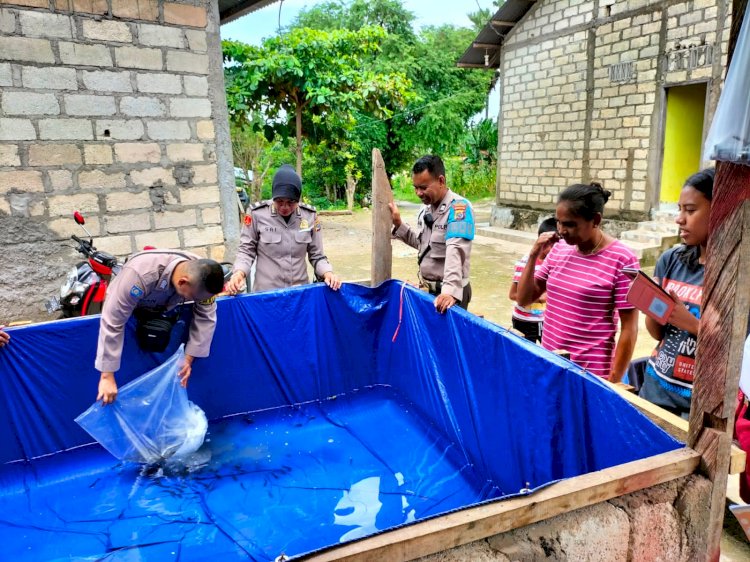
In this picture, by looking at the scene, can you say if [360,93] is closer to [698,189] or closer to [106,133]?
[106,133]

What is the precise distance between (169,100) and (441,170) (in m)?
2.65

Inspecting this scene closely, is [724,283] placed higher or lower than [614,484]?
higher

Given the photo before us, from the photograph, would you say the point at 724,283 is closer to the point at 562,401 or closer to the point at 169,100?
the point at 562,401

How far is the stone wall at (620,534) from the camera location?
4.35 ft

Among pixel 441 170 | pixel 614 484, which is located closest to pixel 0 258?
pixel 441 170

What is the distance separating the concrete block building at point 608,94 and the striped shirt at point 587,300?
6518 mm

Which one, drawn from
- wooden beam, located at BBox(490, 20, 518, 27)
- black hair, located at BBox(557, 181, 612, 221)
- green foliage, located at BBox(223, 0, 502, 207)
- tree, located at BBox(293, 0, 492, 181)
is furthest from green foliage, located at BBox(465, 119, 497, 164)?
black hair, located at BBox(557, 181, 612, 221)

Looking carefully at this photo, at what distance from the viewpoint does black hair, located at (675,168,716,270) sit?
6.69 ft

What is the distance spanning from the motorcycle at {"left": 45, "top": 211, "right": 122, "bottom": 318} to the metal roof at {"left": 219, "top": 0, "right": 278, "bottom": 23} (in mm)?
3450

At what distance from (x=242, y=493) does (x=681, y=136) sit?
953 centimetres

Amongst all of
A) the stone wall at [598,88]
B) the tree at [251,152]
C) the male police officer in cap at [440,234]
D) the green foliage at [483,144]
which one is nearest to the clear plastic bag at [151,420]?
the male police officer in cap at [440,234]

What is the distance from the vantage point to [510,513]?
1312 millimetres

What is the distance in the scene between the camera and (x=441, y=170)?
3.38 m

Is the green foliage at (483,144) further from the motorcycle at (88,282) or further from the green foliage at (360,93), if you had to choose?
the motorcycle at (88,282)
